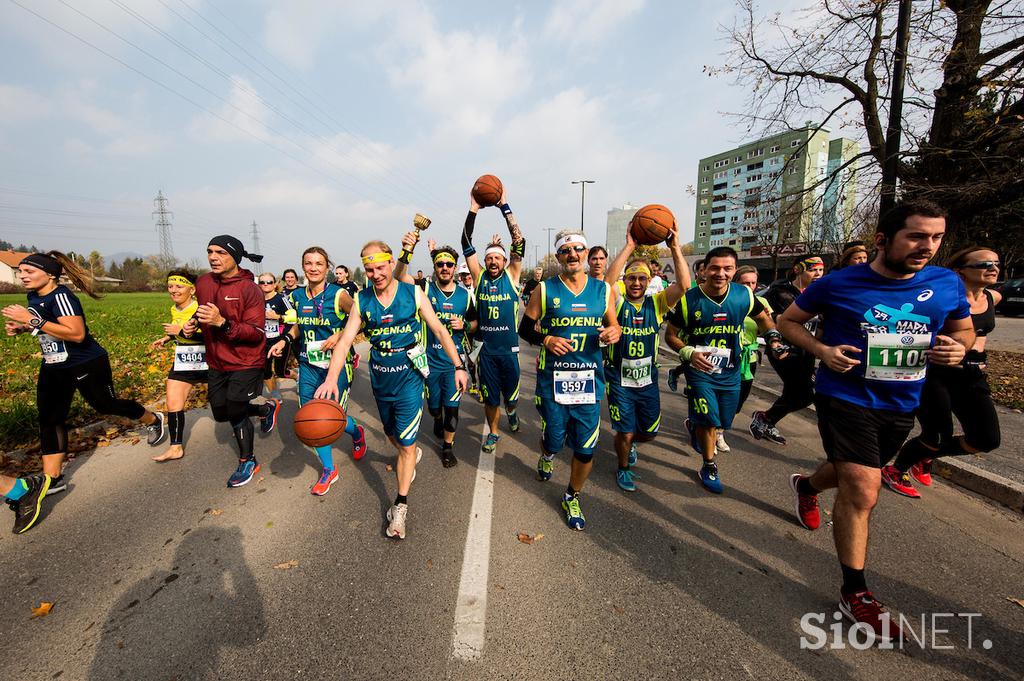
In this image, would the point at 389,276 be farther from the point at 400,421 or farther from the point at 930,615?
the point at 930,615

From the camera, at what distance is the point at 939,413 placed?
354 centimetres

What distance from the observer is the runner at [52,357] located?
347 cm

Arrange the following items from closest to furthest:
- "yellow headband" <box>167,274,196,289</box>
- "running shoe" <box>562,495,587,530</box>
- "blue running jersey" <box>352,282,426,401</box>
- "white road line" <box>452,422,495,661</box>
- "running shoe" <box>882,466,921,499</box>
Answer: "white road line" <box>452,422,495,661</box>
"running shoe" <box>562,495,587,530</box>
"blue running jersey" <box>352,282,426,401</box>
"running shoe" <box>882,466,921,499</box>
"yellow headband" <box>167,274,196,289</box>

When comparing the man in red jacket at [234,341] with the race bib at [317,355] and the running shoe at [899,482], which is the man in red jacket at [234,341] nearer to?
the race bib at [317,355]

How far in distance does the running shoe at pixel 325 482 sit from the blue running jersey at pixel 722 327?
12.2ft

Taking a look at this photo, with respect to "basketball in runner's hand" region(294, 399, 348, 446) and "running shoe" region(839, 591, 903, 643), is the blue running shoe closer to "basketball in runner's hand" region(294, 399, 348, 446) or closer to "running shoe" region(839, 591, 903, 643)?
"running shoe" region(839, 591, 903, 643)

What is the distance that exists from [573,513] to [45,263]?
17.2ft

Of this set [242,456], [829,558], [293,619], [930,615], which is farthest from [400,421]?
[930,615]

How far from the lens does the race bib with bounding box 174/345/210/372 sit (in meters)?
4.70

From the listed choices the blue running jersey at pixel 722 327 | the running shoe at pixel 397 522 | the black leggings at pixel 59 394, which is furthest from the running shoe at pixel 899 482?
Answer: the black leggings at pixel 59 394

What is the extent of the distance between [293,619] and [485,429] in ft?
11.1

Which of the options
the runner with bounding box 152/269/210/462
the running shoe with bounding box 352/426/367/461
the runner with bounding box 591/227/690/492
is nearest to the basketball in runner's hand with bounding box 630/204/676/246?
the runner with bounding box 591/227/690/492

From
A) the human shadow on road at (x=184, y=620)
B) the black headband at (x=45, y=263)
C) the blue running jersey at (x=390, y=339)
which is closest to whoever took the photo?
the human shadow on road at (x=184, y=620)

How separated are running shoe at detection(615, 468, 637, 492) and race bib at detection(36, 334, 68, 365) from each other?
536cm
